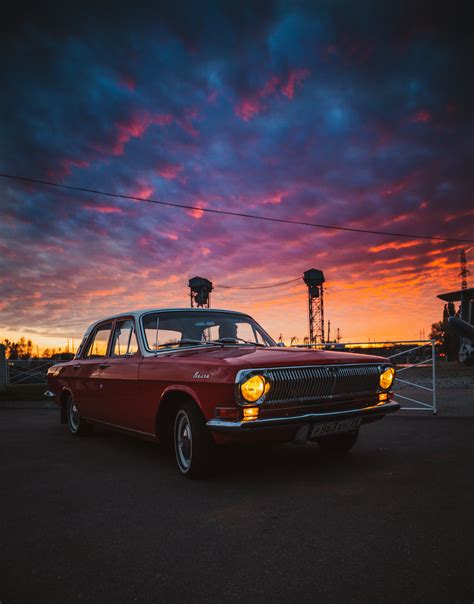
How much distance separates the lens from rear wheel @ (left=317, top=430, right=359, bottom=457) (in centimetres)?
510

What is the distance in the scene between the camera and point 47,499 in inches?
150

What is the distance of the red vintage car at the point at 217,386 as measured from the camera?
3902 mm

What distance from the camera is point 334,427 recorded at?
13.9 ft

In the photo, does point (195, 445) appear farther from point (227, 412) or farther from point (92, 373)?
point (92, 373)

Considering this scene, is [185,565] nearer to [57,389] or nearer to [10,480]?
[10,480]

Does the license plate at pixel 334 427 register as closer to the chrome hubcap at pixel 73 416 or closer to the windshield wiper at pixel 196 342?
the windshield wiper at pixel 196 342

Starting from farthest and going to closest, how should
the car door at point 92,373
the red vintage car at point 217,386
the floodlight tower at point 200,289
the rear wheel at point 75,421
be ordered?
1. the floodlight tower at point 200,289
2. the rear wheel at point 75,421
3. the car door at point 92,373
4. the red vintage car at point 217,386

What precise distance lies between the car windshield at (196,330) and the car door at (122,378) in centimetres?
27

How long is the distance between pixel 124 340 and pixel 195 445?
2125 mm

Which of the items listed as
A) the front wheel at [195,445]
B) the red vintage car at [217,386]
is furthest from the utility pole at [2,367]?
the front wheel at [195,445]

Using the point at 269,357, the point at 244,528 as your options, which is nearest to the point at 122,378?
the point at 269,357

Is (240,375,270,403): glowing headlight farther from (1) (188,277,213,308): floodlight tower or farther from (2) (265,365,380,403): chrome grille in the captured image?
(1) (188,277,213,308): floodlight tower

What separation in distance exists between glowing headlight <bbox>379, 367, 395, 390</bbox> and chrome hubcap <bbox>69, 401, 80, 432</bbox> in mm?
4384

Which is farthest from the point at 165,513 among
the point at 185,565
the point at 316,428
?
the point at 316,428
